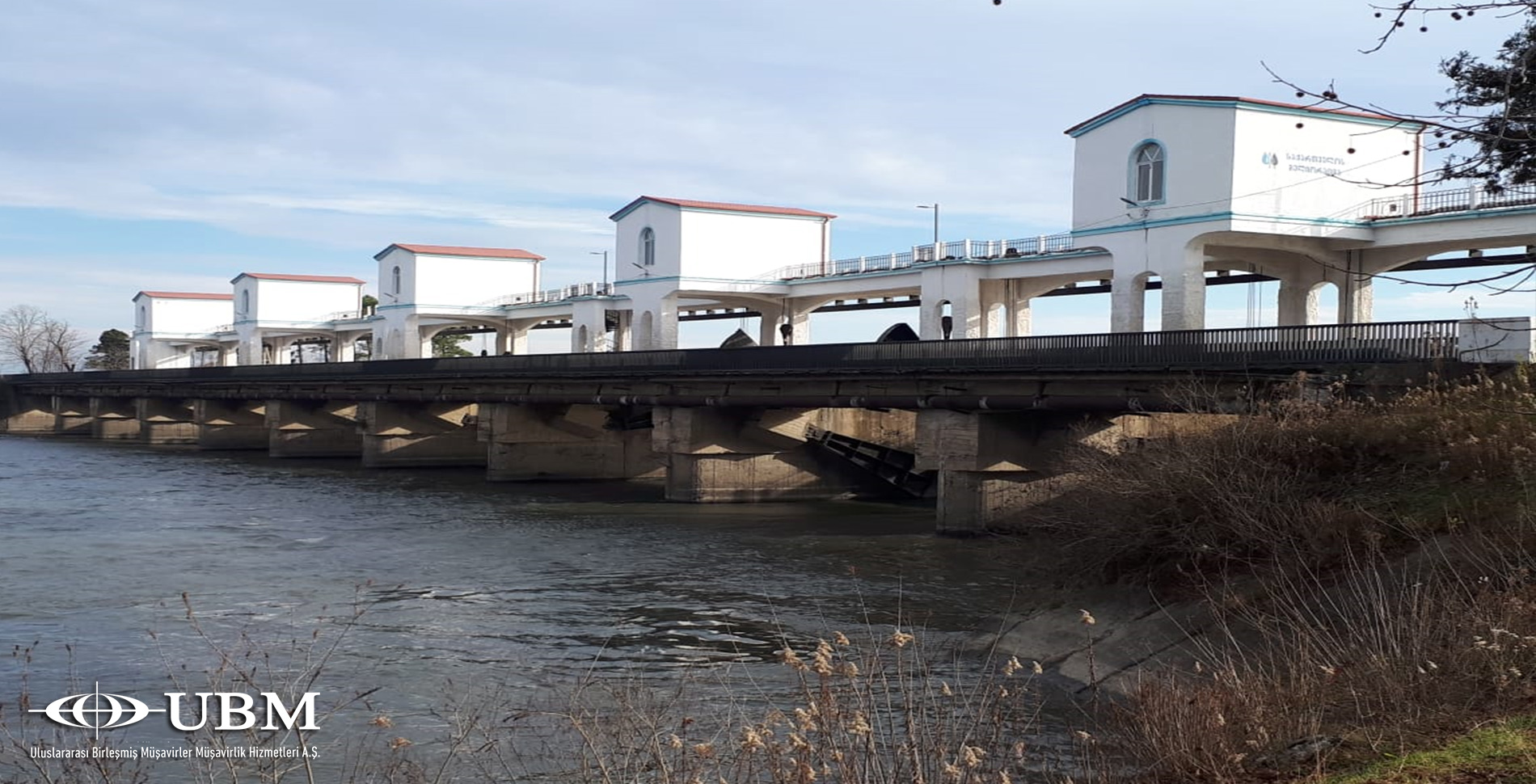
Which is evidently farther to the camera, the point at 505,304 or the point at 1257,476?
the point at 505,304

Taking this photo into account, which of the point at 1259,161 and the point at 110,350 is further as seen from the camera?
the point at 110,350

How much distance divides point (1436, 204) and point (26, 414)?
100362 millimetres

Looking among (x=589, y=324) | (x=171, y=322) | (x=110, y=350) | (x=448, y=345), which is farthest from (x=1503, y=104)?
(x=110, y=350)

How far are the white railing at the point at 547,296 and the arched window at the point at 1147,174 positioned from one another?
3246 centimetres

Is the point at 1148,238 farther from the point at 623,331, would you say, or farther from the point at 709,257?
the point at 623,331

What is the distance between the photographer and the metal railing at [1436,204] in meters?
32.7

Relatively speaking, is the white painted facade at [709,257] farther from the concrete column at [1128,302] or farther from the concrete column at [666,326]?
the concrete column at [1128,302]

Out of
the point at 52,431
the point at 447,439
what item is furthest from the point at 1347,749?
the point at 52,431

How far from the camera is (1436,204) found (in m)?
34.3

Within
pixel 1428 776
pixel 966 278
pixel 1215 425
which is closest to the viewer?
pixel 1428 776

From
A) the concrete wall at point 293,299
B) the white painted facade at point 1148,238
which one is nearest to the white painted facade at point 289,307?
the concrete wall at point 293,299

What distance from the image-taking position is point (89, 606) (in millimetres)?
20031

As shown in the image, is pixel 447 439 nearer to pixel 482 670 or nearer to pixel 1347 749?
pixel 482 670

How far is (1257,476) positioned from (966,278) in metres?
29.0
